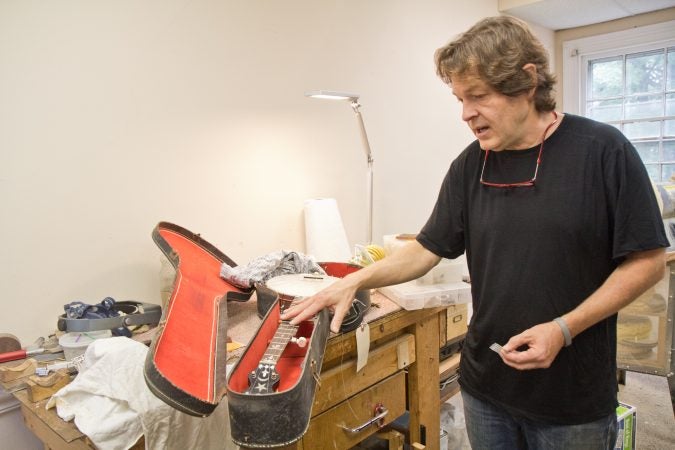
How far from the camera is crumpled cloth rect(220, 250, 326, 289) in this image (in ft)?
4.65

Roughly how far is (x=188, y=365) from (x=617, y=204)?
2.91 feet

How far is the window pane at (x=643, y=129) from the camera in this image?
11.8ft

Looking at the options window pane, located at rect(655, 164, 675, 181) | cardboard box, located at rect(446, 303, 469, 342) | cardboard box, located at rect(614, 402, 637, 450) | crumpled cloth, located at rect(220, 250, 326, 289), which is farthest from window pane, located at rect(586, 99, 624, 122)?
crumpled cloth, located at rect(220, 250, 326, 289)

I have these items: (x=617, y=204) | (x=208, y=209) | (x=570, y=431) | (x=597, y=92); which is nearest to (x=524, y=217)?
(x=617, y=204)

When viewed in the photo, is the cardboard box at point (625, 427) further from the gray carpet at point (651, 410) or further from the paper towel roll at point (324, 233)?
the paper towel roll at point (324, 233)

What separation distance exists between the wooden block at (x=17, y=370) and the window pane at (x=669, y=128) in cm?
414

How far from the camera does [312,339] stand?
89 centimetres

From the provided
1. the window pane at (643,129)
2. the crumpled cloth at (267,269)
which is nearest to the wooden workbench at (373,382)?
the crumpled cloth at (267,269)

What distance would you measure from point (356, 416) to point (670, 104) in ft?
11.6

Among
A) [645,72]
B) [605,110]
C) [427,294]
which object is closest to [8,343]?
[427,294]

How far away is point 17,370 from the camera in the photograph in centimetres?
113

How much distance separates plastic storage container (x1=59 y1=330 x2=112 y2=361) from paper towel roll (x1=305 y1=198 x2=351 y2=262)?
0.84m

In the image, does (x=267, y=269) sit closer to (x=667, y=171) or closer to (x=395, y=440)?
(x=395, y=440)

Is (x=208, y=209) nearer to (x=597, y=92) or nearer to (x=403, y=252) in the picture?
(x=403, y=252)
